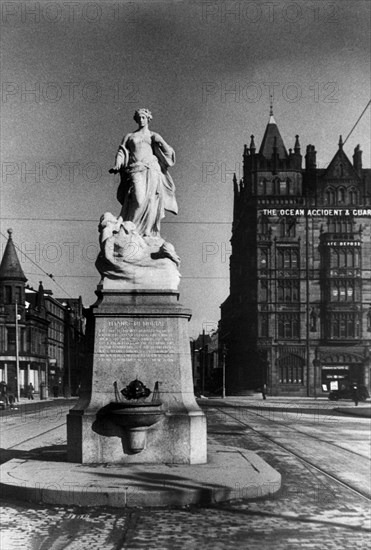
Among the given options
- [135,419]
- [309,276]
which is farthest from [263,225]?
[135,419]

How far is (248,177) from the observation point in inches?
2990

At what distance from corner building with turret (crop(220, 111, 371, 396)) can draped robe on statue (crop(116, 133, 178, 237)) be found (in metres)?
59.0

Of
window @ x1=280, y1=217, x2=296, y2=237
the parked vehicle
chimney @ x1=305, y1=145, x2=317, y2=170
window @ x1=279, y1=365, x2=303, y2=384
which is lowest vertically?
the parked vehicle

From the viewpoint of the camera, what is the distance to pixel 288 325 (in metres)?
72.1

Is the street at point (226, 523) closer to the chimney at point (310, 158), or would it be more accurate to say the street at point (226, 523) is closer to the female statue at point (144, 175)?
the female statue at point (144, 175)

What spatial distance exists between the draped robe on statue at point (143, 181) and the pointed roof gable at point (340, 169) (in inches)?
2439

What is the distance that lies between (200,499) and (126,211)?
18.3 ft

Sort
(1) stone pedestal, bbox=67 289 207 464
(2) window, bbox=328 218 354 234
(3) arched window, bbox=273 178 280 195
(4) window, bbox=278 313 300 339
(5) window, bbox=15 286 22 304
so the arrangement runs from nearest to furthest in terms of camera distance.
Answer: (1) stone pedestal, bbox=67 289 207 464, (2) window, bbox=328 218 354 234, (4) window, bbox=278 313 300 339, (3) arched window, bbox=273 178 280 195, (5) window, bbox=15 286 22 304

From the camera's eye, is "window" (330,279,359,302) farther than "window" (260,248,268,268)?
No

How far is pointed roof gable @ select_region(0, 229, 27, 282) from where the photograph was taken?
7950cm

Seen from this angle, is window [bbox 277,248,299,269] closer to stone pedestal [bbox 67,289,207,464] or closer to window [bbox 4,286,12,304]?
window [bbox 4,286,12,304]

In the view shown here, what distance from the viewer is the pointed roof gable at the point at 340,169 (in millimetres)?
72938

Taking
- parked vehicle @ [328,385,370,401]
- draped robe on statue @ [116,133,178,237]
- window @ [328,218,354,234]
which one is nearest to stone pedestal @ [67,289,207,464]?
draped robe on statue @ [116,133,178,237]

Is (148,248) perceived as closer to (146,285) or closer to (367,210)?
(146,285)
